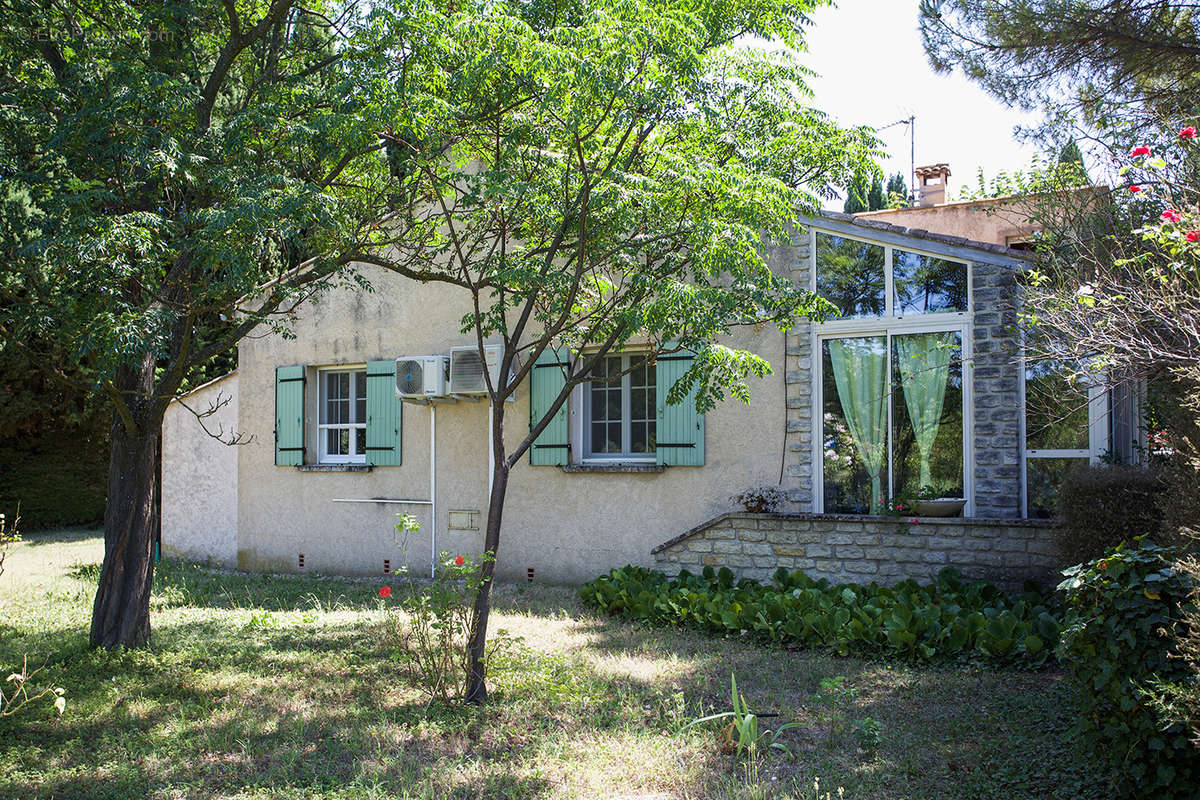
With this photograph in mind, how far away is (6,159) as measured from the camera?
17.6ft

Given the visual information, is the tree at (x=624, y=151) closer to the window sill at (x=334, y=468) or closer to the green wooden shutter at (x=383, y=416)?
the green wooden shutter at (x=383, y=416)

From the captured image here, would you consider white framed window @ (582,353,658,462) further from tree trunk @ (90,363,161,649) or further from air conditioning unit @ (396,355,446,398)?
tree trunk @ (90,363,161,649)

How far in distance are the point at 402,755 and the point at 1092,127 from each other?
6491 millimetres

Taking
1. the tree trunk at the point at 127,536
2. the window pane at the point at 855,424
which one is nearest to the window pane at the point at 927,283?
the window pane at the point at 855,424

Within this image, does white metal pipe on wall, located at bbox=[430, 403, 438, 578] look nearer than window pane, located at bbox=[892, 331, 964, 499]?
No

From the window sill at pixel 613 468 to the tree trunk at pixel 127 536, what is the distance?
163 inches

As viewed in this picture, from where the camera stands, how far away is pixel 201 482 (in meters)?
11.8

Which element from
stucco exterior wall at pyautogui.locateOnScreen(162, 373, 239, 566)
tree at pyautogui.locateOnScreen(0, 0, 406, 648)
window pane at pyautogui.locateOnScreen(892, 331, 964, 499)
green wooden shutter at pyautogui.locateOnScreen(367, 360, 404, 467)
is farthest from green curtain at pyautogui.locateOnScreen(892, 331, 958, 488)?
stucco exterior wall at pyautogui.locateOnScreen(162, 373, 239, 566)

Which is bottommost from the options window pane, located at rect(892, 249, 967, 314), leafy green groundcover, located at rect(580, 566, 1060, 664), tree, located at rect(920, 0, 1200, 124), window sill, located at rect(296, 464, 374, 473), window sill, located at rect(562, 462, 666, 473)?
leafy green groundcover, located at rect(580, 566, 1060, 664)

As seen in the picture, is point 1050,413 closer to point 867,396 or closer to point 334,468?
point 867,396

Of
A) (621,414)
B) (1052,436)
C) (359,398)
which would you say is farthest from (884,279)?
(359,398)

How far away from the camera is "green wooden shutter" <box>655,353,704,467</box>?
329 inches

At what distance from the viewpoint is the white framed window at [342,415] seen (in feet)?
36.0

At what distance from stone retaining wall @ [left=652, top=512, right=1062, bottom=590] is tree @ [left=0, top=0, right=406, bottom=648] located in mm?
4119
